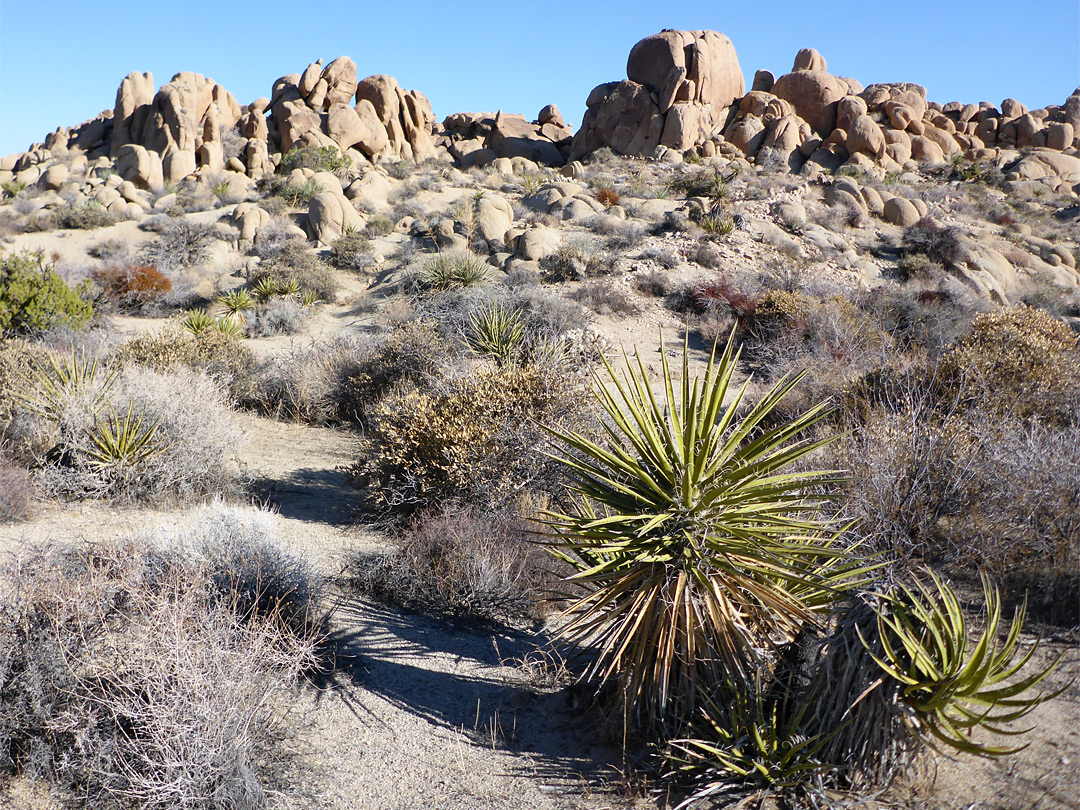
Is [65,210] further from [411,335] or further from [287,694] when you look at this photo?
[287,694]

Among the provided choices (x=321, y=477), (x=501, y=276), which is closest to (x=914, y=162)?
(x=501, y=276)

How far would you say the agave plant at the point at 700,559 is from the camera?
325 cm

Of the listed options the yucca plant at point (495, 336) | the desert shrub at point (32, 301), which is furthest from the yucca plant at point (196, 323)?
the yucca plant at point (495, 336)

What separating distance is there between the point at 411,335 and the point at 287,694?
728 cm

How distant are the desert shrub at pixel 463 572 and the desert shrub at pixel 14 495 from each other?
310 centimetres

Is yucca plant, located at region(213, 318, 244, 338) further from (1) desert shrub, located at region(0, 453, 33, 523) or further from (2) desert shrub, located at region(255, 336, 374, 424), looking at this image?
(1) desert shrub, located at region(0, 453, 33, 523)

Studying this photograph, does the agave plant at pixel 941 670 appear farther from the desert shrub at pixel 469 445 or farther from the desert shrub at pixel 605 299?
the desert shrub at pixel 605 299

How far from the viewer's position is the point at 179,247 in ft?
72.6

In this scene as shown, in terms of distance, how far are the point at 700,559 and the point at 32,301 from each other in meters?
12.4

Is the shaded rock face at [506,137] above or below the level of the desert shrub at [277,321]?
above

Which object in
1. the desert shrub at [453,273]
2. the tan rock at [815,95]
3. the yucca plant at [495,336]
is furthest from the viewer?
the tan rock at [815,95]

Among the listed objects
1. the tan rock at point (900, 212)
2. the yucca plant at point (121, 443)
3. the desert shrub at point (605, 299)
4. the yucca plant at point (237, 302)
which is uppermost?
the tan rock at point (900, 212)

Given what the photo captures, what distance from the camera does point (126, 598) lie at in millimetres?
4285

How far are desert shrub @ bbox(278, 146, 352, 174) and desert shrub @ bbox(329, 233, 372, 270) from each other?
10870mm
